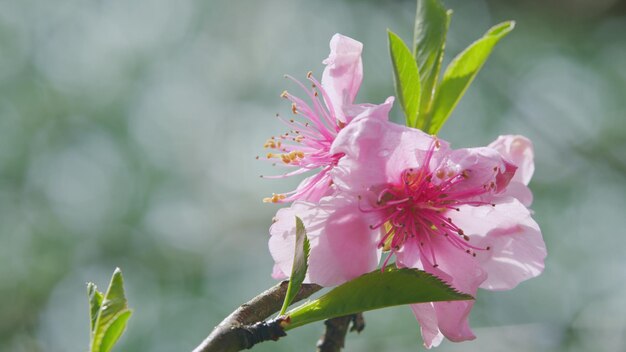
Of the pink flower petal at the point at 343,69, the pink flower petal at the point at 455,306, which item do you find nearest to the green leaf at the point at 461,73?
the pink flower petal at the point at 343,69

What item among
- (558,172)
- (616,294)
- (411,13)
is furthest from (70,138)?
(616,294)

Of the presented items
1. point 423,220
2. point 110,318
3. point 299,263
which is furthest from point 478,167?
point 110,318

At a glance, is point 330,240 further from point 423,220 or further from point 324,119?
point 324,119

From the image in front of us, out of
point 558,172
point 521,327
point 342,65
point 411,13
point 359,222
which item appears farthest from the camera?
point 411,13

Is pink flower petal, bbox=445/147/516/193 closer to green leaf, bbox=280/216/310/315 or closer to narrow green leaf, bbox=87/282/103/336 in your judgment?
green leaf, bbox=280/216/310/315

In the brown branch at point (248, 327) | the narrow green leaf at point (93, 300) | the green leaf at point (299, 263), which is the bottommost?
the brown branch at point (248, 327)

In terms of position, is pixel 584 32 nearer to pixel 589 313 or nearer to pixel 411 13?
pixel 411 13

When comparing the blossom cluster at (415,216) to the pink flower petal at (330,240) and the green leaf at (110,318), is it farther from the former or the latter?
the green leaf at (110,318)
